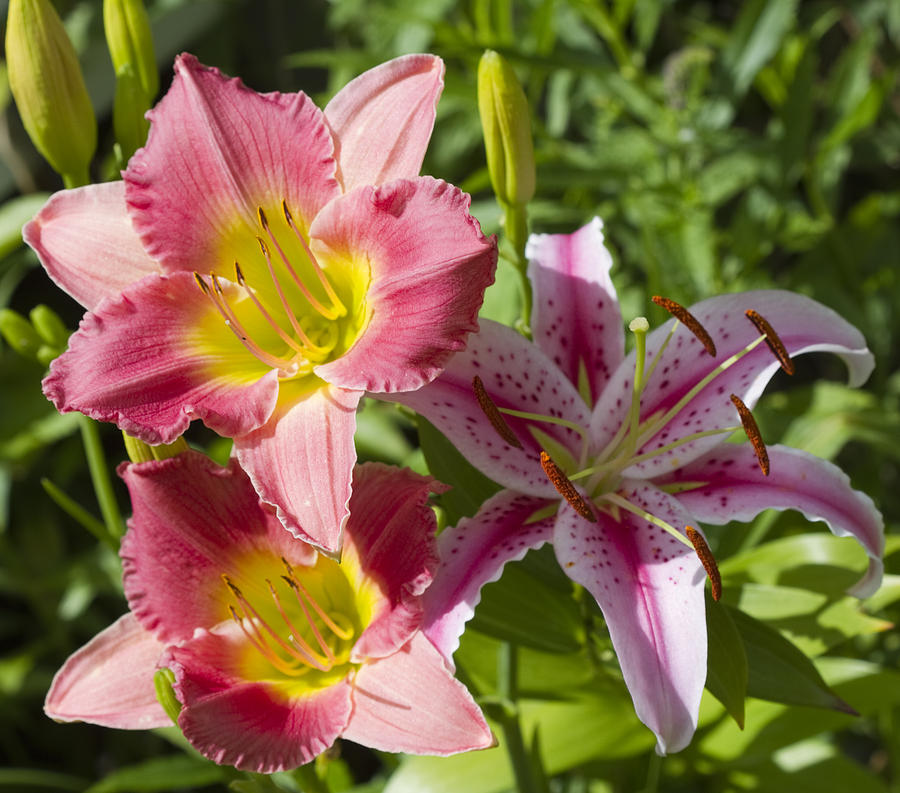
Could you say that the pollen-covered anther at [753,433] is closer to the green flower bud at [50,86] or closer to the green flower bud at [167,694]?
the green flower bud at [167,694]

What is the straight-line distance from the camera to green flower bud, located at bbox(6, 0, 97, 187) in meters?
0.55

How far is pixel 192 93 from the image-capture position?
1.61 ft

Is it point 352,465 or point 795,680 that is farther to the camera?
point 795,680

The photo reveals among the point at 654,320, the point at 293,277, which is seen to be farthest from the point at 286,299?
the point at 654,320

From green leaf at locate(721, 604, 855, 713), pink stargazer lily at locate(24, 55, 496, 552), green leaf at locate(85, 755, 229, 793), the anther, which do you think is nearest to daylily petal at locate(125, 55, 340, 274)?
pink stargazer lily at locate(24, 55, 496, 552)

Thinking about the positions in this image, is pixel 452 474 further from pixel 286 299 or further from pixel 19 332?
pixel 19 332

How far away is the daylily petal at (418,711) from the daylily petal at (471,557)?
0.6 inches

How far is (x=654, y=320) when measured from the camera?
0.79 metres

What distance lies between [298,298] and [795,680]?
1.08 ft

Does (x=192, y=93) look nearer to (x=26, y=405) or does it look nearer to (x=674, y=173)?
(x=674, y=173)

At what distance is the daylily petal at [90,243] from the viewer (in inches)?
19.7

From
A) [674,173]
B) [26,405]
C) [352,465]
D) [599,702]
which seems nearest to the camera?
[352,465]

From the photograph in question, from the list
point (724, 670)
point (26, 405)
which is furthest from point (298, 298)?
point (26, 405)

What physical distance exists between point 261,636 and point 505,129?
0.95ft
